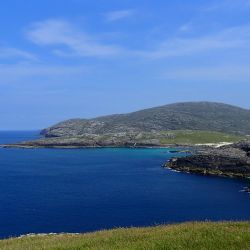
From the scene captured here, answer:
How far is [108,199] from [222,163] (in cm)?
6993

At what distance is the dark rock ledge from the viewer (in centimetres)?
16050

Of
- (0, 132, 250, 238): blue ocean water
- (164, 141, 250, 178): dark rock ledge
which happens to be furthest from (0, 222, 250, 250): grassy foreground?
(164, 141, 250, 178): dark rock ledge

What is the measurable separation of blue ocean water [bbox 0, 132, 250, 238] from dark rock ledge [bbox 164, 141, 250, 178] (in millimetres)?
10271

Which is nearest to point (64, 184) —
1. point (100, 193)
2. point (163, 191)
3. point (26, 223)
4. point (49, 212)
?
point (100, 193)

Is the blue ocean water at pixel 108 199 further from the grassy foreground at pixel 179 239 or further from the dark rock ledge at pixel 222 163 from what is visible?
the grassy foreground at pixel 179 239

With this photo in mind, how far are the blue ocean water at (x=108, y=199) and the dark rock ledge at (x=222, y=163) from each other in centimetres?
1027

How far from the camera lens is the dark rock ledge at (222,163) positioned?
160m

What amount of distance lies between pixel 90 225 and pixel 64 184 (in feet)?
188

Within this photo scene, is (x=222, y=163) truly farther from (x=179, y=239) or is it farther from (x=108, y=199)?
(x=179, y=239)

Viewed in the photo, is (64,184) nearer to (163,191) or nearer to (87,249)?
(163,191)

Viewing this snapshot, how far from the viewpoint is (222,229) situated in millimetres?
20703

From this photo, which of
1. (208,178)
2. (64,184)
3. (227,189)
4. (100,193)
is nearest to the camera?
(100,193)

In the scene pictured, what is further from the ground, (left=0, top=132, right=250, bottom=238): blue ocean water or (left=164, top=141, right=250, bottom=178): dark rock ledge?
(left=164, top=141, right=250, bottom=178): dark rock ledge

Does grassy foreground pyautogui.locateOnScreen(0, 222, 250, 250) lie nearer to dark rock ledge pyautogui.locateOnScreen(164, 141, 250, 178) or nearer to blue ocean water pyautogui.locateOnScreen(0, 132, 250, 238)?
blue ocean water pyautogui.locateOnScreen(0, 132, 250, 238)
